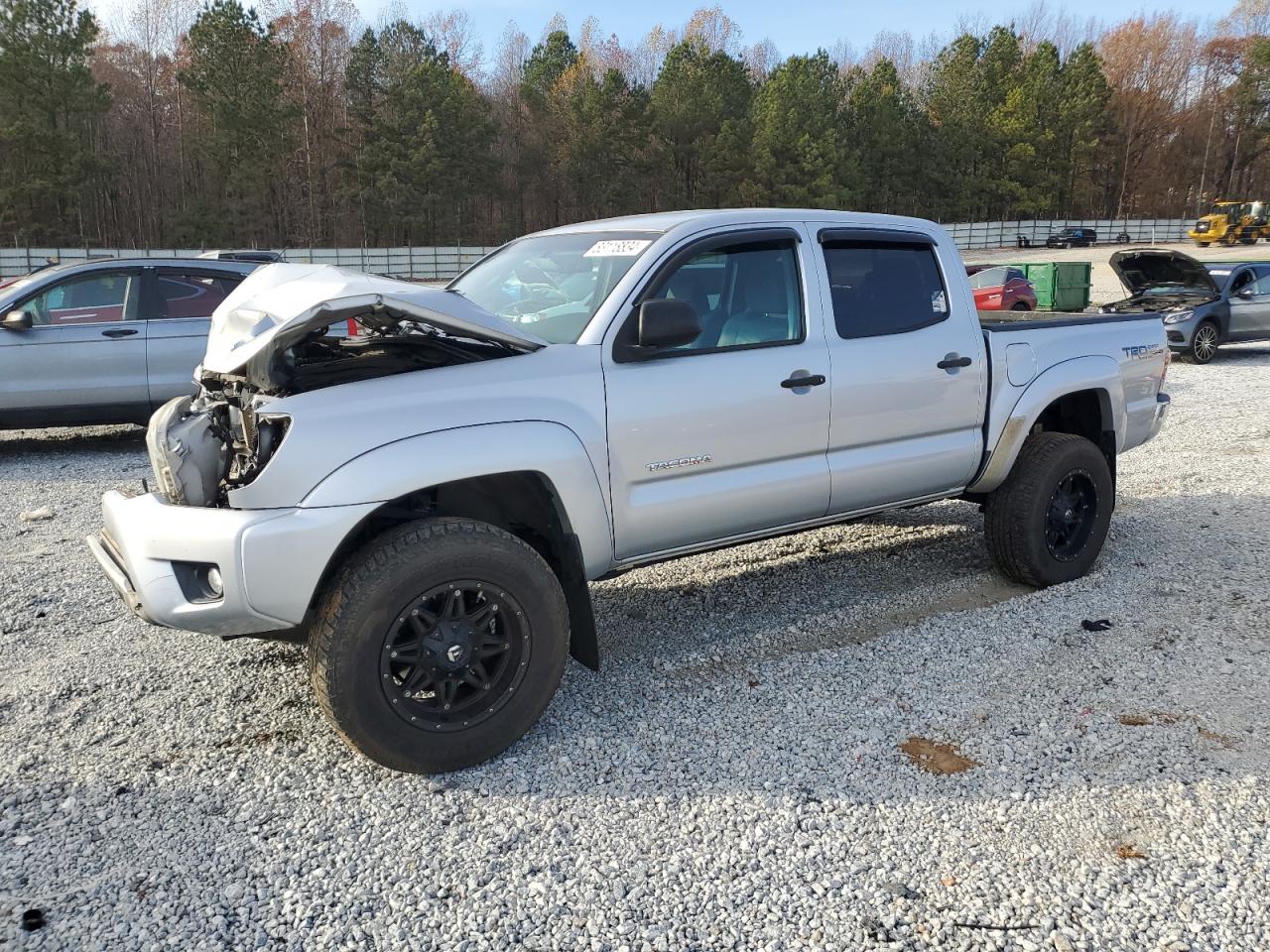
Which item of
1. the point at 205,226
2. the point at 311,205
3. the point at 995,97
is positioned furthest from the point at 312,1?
the point at 995,97


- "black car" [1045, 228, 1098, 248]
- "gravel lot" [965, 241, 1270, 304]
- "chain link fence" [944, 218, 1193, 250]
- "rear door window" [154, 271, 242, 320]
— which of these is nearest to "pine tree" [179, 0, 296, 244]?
"gravel lot" [965, 241, 1270, 304]

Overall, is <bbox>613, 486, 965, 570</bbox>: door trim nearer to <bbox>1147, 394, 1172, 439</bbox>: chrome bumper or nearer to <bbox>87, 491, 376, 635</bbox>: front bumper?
<bbox>87, 491, 376, 635</bbox>: front bumper

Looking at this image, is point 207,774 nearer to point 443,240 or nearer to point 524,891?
point 524,891

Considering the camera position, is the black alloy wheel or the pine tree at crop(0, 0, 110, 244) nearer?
the black alloy wheel

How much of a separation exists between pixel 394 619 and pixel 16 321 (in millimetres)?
6968

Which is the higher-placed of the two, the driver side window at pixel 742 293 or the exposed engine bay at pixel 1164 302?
the driver side window at pixel 742 293

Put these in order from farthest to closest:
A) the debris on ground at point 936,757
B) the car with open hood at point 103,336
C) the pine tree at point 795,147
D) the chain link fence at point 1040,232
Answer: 1. the chain link fence at point 1040,232
2. the pine tree at point 795,147
3. the car with open hood at point 103,336
4. the debris on ground at point 936,757

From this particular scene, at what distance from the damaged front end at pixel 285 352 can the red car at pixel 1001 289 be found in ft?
58.1

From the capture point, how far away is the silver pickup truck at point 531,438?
310cm

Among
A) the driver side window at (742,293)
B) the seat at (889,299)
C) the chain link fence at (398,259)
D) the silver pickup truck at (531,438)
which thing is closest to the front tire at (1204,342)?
the silver pickup truck at (531,438)

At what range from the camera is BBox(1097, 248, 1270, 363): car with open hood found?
48.9 feet

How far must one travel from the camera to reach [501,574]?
3283 millimetres

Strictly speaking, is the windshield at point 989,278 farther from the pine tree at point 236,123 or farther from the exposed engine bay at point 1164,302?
the pine tree at point 236,123

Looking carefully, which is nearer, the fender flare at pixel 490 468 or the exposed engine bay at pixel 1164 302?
the fender flare at pixel 490 468
